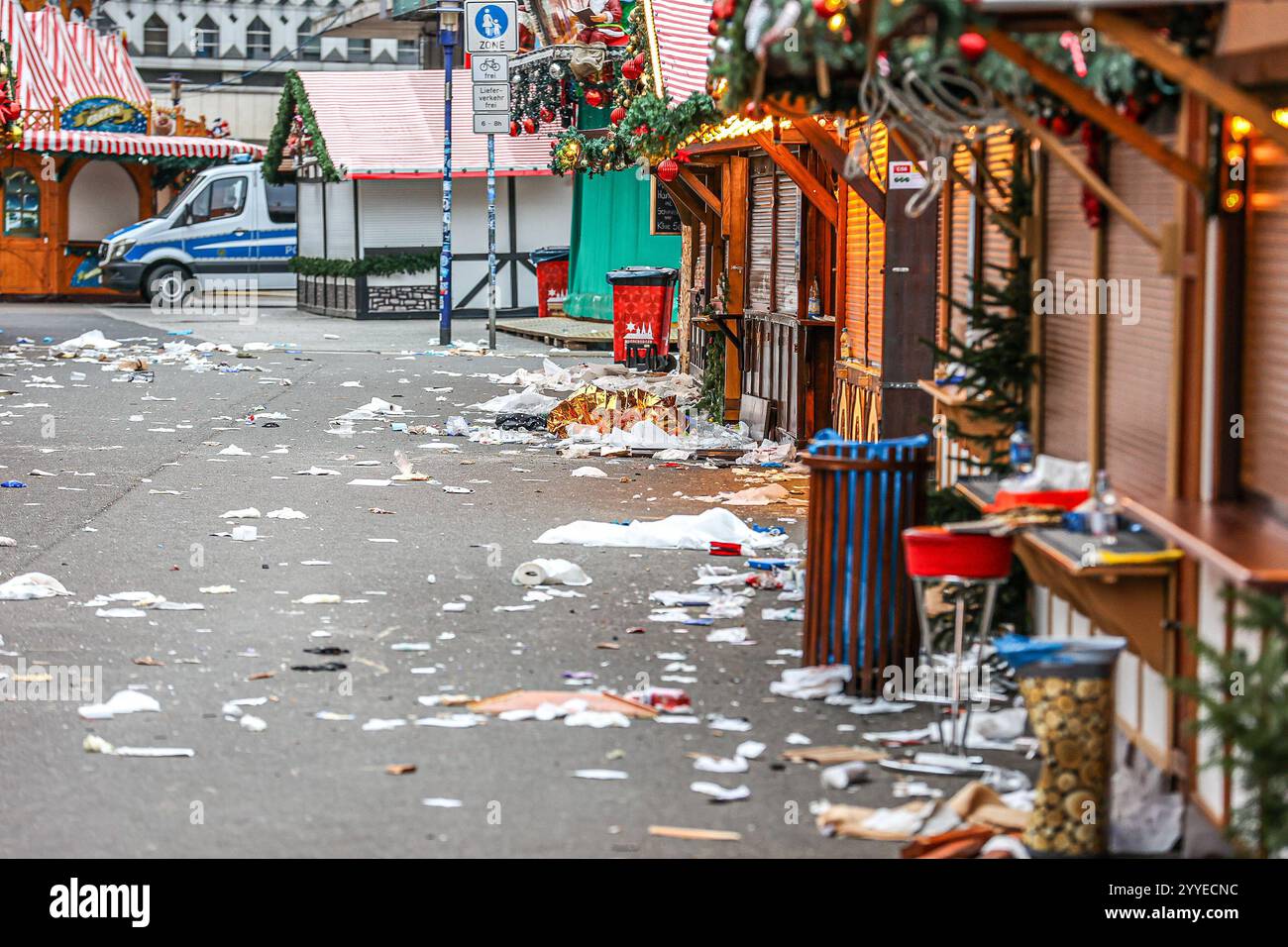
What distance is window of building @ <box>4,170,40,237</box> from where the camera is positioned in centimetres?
4075

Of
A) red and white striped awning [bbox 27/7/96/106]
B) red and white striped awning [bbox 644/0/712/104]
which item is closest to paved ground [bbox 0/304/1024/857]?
red and white striped awning [bbox 644/0/712/104]

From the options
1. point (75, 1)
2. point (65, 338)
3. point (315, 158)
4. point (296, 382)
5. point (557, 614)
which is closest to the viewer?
point (557, 614)

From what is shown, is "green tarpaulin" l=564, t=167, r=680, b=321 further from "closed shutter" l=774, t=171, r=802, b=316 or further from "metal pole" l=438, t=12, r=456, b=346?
"closed shutter" l=774, t=171, r=802, b=316

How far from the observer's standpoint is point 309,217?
122 feet

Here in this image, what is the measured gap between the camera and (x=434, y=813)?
5.86 m

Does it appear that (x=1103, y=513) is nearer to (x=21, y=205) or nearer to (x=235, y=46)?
(x=21, y=205)

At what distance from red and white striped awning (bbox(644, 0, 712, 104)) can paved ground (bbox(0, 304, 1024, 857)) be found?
123 inches

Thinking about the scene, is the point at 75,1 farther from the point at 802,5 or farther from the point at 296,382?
the point at 802,5

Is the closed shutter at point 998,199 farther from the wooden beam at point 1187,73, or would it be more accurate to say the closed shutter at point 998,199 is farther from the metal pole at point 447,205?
the metal pole at point 447,205

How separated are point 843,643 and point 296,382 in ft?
51.5

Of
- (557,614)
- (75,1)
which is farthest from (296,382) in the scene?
(75,1)

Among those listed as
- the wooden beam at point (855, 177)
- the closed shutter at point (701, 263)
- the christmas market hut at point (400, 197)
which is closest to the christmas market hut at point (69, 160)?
the christmas market hut at point (400, 197)

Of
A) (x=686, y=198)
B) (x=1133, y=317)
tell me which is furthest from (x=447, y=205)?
(x=1133, y=317)

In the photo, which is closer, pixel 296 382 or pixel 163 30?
pixel 296 382
